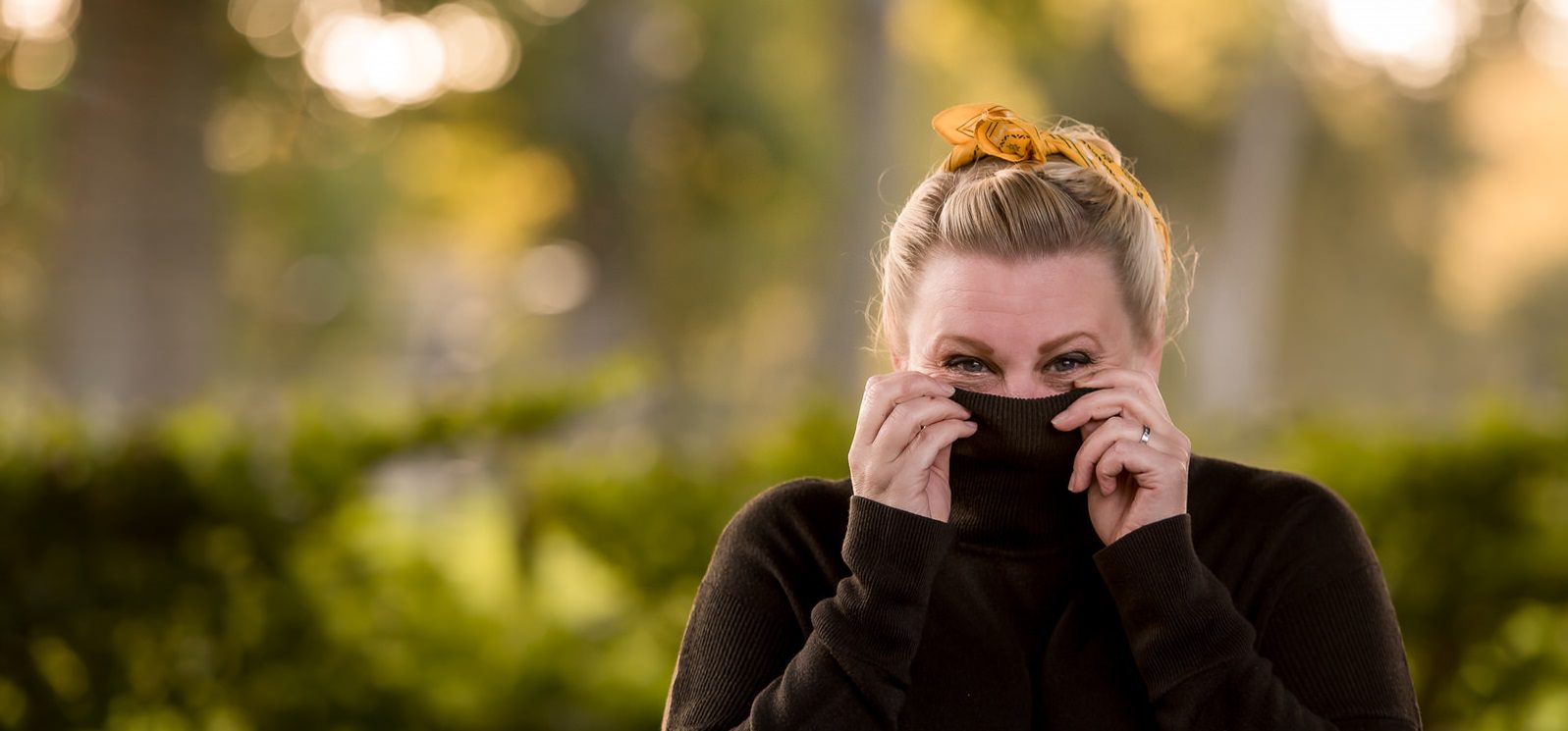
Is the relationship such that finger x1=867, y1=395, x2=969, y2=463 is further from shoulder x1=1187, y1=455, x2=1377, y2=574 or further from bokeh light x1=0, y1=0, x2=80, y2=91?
bokeh light x1=0, y1=0, x2=80, y2=91

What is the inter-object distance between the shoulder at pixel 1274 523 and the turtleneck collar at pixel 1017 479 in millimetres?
189

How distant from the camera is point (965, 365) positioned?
2289mm

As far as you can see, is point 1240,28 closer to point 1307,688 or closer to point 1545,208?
point 1545,208

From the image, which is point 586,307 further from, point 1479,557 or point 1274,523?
point 1274,523

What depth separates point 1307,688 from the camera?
2215 millimetres

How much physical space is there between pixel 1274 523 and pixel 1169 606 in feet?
1.04

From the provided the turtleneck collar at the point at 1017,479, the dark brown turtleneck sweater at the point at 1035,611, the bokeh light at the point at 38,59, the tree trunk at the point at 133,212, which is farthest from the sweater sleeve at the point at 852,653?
the bokeh light at the point at 38,59

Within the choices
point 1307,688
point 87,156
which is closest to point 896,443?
point 1307,688

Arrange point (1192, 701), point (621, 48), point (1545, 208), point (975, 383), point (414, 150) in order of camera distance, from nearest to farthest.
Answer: point (1192, 701), point (975, 383), point (621, 48), point (414, 150), point (1545, 208)

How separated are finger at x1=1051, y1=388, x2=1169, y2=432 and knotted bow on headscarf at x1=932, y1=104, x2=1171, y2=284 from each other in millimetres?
416

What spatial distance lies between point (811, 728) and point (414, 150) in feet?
58.3

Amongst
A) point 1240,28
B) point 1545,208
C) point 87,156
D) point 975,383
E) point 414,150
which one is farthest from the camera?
point 1545,208

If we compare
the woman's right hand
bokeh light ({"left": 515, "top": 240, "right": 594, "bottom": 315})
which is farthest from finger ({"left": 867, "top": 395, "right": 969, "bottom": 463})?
bokeh light ({"left": 515, "top": 240, "right": 594, "bottom": 315})

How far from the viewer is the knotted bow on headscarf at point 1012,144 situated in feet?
8.05
